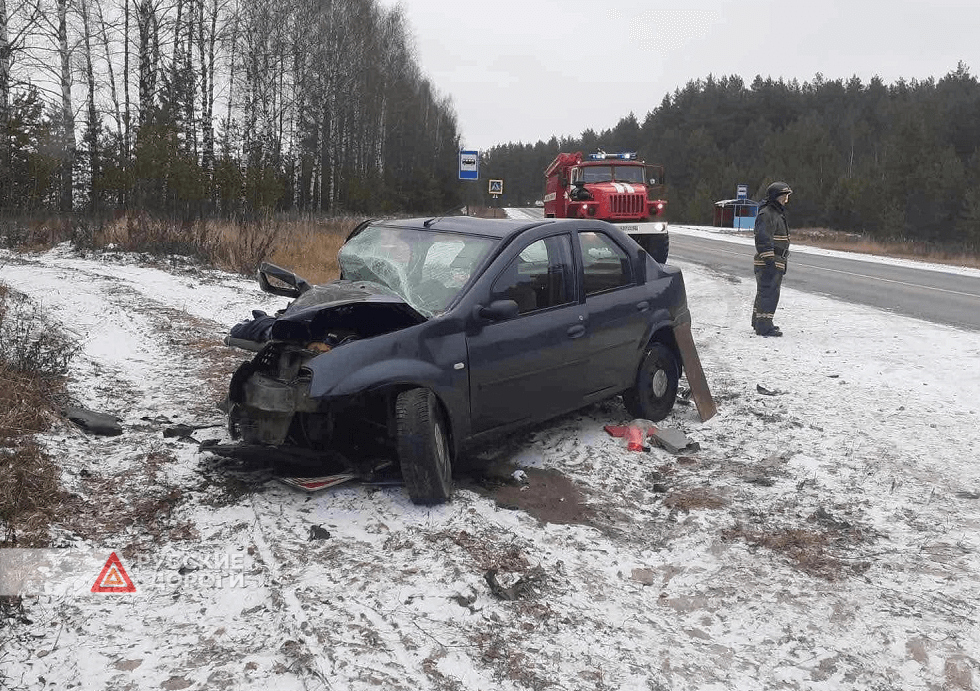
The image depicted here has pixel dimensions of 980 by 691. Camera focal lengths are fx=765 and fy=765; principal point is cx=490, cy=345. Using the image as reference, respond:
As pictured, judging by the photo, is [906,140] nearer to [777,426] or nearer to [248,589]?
[777,426]

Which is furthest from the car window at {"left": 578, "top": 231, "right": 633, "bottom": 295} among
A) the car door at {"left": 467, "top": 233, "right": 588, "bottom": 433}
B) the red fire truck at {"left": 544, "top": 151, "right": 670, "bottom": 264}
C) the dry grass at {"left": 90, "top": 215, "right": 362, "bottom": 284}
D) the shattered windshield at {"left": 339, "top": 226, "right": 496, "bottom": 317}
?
the red fire truck at {"left": 544, "top": 151, "right": 670, "bottom": 264}

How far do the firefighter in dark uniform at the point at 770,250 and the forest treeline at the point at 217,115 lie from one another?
43.7 ft

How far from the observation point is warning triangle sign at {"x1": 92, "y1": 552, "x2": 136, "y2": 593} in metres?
3.39

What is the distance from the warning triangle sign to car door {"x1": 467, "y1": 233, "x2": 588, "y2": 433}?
2064 millimetres

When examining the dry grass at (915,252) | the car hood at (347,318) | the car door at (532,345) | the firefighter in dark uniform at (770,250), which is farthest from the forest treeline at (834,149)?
the car hood at (347,318)

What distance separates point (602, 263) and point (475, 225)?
1044mm

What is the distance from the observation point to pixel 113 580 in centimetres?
346

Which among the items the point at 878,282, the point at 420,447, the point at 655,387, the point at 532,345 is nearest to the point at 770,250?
the point at 655,387

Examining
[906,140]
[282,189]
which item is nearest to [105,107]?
[282,189]

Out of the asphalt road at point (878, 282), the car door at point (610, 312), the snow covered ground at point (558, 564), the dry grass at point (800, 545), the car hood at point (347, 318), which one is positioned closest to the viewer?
the snow covered ground at point (558, 564)

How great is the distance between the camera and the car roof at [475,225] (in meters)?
5.29

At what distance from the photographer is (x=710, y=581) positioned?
3.83 m

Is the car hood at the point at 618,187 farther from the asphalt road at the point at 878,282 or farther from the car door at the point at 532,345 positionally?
the car door at the point at 532,345

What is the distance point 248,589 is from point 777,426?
4.31m
